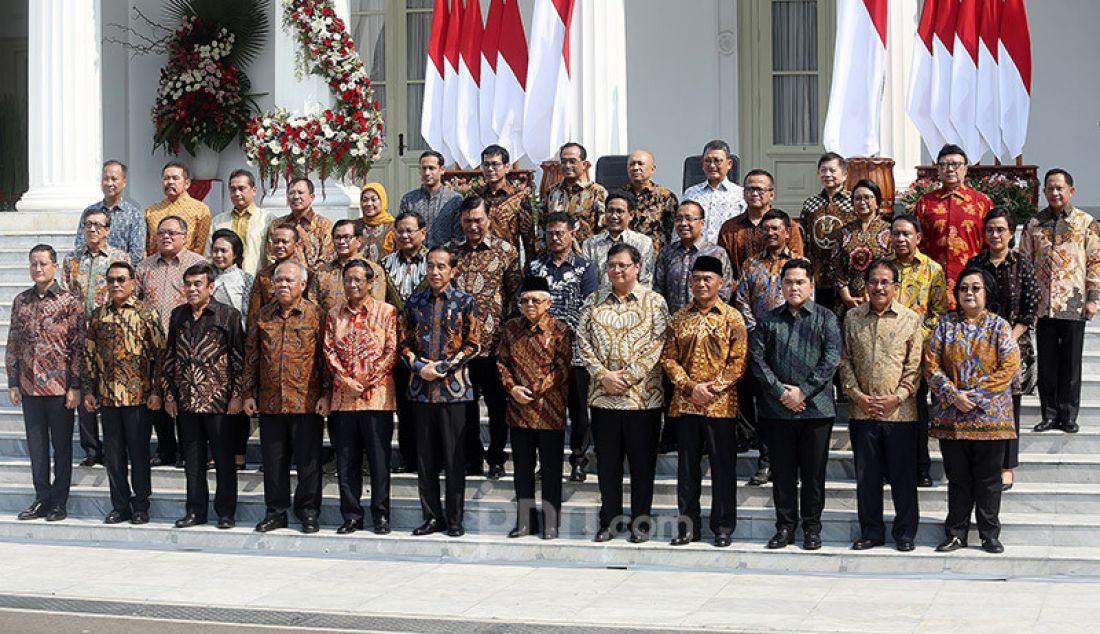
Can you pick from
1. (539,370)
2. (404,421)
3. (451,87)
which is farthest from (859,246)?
(451,87)

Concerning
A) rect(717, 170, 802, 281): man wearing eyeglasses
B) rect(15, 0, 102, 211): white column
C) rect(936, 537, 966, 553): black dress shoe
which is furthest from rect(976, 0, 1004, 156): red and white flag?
rect(15, 0, 102, 211): white column

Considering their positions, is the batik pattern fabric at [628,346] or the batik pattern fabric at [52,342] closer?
the batik pattern fabric at [628,346]

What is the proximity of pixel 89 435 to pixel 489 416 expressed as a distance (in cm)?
321

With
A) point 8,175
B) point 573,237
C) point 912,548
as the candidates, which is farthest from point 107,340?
point 8,175

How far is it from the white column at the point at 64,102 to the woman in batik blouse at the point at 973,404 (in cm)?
1004

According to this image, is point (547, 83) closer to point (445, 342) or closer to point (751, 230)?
point (751, 230)

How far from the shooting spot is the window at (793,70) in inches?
751

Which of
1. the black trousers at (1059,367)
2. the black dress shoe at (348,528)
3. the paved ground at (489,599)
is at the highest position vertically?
the black trousers at (1059,367)

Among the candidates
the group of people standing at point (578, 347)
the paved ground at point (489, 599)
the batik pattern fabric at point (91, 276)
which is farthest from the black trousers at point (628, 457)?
the batik pattern fabric at point (91, 276)

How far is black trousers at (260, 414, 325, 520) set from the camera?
11.0 m

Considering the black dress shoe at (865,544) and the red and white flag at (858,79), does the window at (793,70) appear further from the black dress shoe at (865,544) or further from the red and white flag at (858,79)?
the black dress shoe at (865,544)

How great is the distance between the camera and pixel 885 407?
32.9 feet

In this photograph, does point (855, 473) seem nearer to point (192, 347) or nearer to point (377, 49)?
point (192, 347)

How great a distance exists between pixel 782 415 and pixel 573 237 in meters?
2.05
